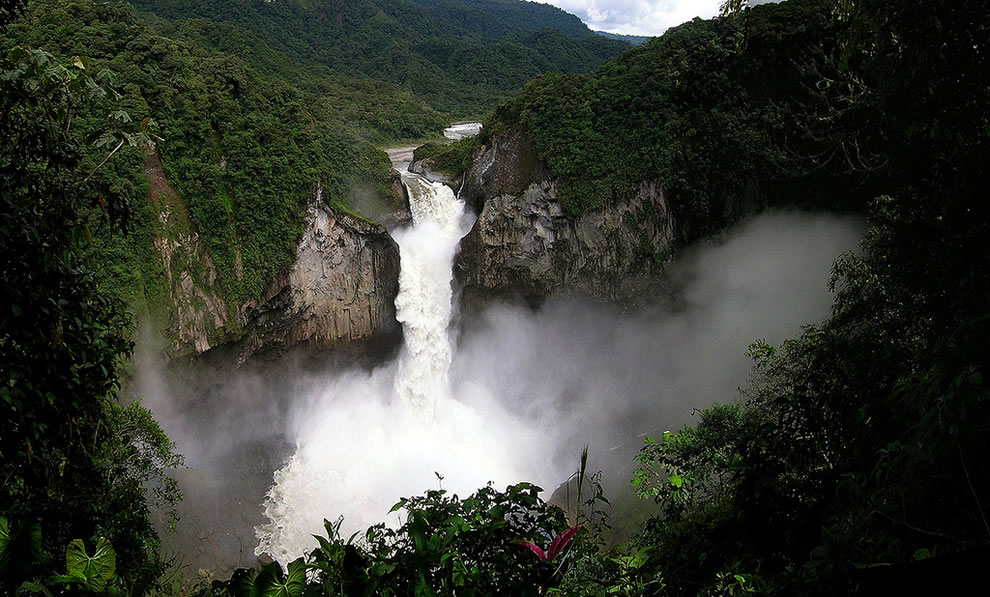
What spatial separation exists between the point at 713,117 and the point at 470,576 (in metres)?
19.5

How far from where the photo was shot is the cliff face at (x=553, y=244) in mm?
19812

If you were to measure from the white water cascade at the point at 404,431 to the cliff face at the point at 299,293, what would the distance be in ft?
3.64

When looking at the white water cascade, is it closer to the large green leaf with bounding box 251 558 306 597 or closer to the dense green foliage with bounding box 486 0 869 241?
the dense green foliage with bounding box 486 0 869 241

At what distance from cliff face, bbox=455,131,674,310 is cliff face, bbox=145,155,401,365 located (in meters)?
3.20

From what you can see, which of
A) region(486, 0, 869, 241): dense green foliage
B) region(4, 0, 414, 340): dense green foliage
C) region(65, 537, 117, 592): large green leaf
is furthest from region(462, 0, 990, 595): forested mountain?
region(4, 0, 414, 340): dense green foliage

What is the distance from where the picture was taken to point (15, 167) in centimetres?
336

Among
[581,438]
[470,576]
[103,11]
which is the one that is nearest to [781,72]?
[581,438]

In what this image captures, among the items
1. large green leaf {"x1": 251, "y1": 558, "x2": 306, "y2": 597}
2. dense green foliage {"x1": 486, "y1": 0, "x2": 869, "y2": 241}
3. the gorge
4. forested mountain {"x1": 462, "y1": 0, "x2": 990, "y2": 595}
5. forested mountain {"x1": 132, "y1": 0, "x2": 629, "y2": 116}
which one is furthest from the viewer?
forested mountain {"x1": 132, "y1": 0, "x2": 629, "y2": 116}

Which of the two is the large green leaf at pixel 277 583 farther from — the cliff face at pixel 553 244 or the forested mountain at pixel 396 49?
the forested mountain at pixel 396 49

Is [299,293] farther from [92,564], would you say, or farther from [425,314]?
[92,564]

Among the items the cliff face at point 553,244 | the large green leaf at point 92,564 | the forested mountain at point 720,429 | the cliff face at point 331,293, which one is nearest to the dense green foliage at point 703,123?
the cliff face at point 553,244

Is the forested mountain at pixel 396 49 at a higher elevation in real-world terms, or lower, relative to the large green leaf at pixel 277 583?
higher

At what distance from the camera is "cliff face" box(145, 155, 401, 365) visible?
16016 mm

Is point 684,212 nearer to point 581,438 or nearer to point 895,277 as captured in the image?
point 581,438
